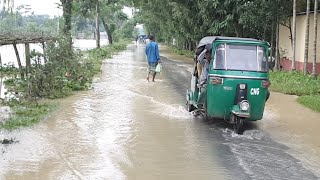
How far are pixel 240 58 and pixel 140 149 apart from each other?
316 cm

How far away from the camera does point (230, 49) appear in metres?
9.99

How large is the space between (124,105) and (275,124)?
426cm

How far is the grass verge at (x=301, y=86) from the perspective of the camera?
13.6 meters

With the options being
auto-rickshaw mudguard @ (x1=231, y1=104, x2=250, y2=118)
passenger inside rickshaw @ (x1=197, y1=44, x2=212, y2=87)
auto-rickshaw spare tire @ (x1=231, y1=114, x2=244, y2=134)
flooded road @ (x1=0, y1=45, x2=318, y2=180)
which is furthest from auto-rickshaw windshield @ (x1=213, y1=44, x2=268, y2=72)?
flooded road @ (x1=0, y1=45, x2=318, y2=180)

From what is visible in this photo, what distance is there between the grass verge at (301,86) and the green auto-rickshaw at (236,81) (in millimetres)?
3694

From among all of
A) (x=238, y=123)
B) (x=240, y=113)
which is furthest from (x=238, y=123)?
(x=240, y=113)

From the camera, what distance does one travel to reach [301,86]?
15883 mm

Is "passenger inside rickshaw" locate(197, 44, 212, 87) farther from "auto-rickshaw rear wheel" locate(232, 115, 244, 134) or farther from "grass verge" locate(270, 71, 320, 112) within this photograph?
"grass verge" locate(270, 71, 320, 112)

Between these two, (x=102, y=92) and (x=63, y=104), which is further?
(x=102, y=92)

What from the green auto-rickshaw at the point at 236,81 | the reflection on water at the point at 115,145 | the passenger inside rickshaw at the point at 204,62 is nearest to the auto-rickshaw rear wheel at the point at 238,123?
the green auto-rickshaw at the point at 236,81

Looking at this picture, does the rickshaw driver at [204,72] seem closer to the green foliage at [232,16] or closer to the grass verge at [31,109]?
the grass verge at [31,109]

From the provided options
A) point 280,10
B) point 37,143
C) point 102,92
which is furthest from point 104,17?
point 37,143

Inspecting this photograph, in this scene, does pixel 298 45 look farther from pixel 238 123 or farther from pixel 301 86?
pixel 238 123

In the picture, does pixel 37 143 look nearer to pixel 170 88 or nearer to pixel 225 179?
pixel 225 179
